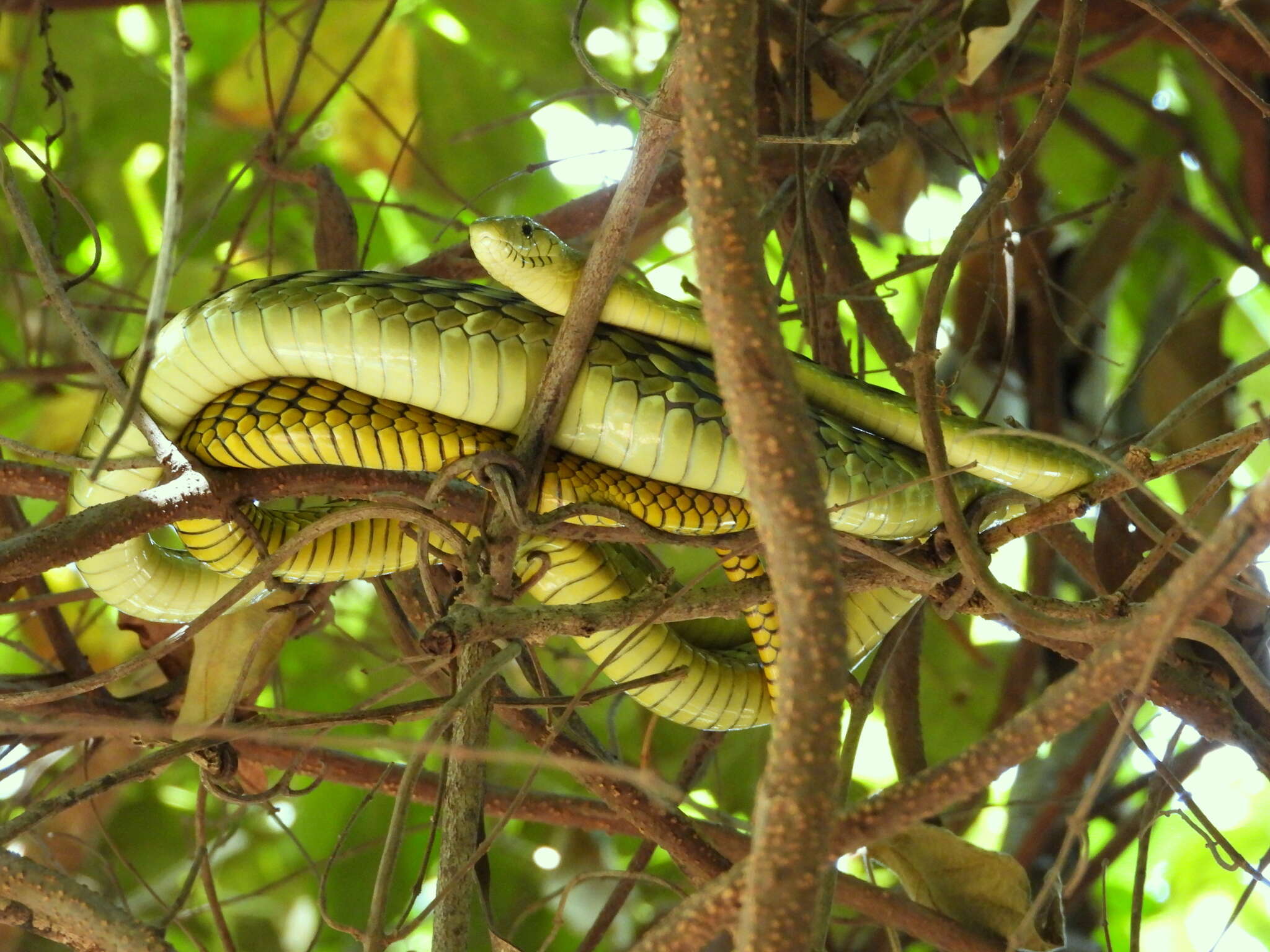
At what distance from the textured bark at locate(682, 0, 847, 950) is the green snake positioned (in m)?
0.66

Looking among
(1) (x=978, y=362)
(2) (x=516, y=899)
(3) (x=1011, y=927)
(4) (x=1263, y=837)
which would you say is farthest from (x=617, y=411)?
(4) (x=1263, y=837)

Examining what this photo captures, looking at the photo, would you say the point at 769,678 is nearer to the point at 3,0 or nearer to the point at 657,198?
the point at 657,198

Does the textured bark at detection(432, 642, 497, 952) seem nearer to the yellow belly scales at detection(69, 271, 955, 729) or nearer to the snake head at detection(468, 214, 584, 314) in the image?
the yellow belly scales at detection(69, 271, 955, 729)

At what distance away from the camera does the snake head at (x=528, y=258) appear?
1.71 meters

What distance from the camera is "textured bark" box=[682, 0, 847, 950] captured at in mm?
739

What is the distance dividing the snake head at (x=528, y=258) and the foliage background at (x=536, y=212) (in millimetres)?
1162

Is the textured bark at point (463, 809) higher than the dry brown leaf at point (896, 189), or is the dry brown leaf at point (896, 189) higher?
the dry brown leaf at point (896, 189)

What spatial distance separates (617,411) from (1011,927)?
1.12 metres

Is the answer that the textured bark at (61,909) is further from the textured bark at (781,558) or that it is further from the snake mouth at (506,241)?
the snake mouth at (506,241)

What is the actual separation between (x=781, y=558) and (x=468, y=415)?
0.96 meters

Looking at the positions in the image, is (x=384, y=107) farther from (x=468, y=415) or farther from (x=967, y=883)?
(x=967, y=883)

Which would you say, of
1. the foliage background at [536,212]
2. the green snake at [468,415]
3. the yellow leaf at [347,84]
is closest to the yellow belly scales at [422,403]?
the green snake at [468,415]

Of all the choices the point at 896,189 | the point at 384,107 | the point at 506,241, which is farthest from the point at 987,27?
the point at 384,107

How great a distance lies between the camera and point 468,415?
64.5 inches
